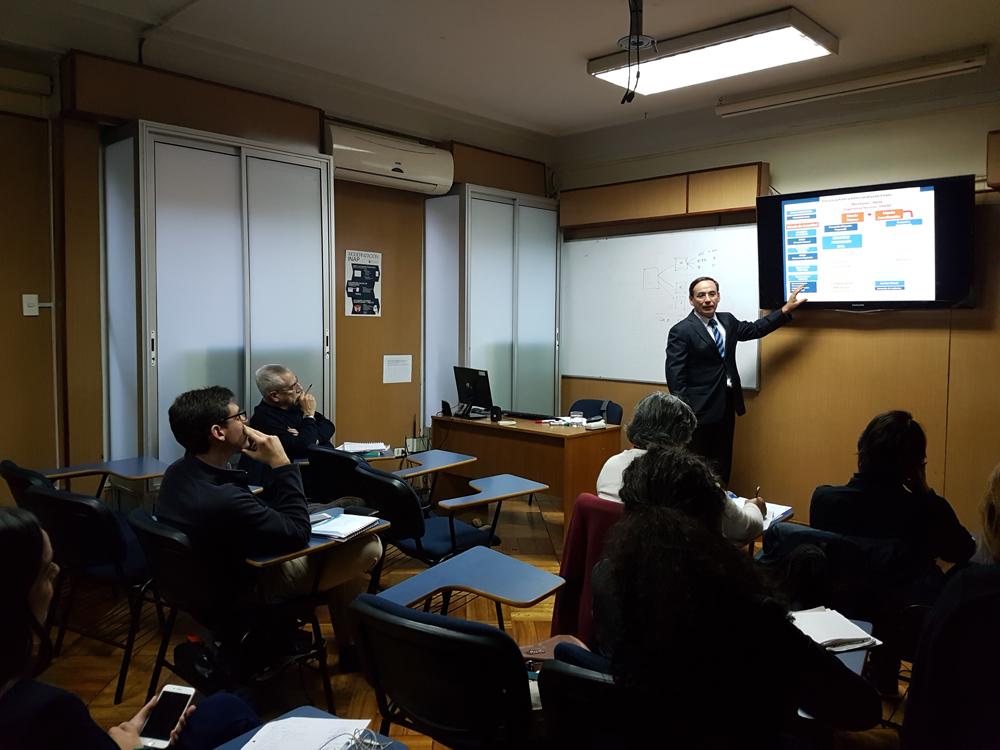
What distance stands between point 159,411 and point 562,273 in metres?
3.67

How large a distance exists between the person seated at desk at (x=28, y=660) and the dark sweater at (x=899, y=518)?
7.40 ft

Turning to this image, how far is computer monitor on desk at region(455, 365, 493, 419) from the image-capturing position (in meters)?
4.96

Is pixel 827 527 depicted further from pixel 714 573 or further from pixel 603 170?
pixel 603 170

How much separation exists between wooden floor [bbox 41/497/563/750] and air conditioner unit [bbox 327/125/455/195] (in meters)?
2.72

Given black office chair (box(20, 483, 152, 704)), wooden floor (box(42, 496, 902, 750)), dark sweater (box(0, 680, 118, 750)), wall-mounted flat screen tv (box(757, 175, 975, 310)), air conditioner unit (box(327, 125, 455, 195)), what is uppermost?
air conditioner unit (box(327, 125, 455, 195))

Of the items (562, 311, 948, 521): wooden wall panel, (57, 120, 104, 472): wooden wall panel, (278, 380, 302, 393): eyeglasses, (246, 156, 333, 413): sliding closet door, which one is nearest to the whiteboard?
(562, 311, 948, 521): wooden wall panel

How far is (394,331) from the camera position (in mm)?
5715

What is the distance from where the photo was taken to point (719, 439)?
503 cm

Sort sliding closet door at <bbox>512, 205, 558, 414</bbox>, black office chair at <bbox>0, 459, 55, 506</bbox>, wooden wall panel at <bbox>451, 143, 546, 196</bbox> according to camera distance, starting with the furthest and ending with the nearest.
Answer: sliding closet door at <bbox>512, 205, 558, 414</bbox>, wooden wall panel at <bbox>451, 143, 546, 196</bbox>, black office chair at <bbox>0, 459, 55, 506</bbox>

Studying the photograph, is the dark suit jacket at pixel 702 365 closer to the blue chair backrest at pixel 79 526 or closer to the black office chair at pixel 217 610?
the black office chair at pixel 217 610

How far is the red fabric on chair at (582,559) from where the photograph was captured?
2.19m

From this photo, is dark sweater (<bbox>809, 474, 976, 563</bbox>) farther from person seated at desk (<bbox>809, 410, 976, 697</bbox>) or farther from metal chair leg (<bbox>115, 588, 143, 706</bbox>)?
metal chair leg (<bbox>115, 588, 143, 706</bbox>)

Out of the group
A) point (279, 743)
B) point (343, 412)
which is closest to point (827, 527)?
point (279, 743)

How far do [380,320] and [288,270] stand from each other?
1.12 meters
